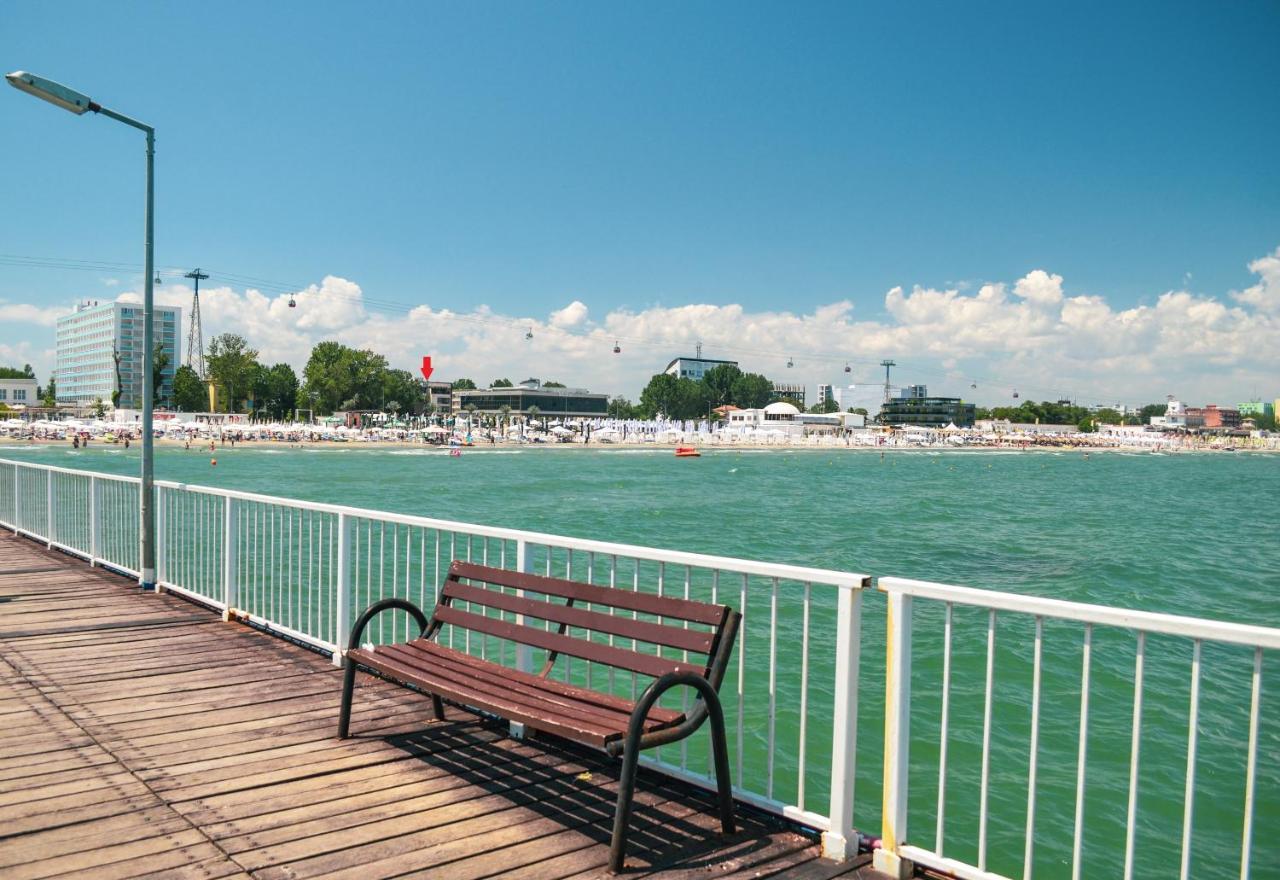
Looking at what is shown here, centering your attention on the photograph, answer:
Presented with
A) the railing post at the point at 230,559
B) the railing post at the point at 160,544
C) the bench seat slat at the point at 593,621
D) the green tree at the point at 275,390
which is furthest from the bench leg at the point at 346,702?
the green tree at the point at 275,390

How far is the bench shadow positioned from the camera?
3672 mm

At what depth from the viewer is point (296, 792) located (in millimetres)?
4156

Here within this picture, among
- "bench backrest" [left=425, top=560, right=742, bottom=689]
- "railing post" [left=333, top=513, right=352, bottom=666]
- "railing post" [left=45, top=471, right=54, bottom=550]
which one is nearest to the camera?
"bench backrest" [left=425, top=560, right=742, bottom=689]

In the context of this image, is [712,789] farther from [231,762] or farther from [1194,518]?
[1194,518]

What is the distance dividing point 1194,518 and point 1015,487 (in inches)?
905

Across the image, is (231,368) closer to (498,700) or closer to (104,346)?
(104,346)

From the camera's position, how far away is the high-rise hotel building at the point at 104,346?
174 metres

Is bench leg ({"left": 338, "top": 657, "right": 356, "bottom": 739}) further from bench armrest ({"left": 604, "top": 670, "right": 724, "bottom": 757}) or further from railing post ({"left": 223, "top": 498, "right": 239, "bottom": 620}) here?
railing post ({"left": 223, "top": 498, "right": 239, "bottom": 620})

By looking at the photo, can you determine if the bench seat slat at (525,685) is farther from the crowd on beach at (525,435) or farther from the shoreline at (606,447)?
the crowd on beach at (525,435)

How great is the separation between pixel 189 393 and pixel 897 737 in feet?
456

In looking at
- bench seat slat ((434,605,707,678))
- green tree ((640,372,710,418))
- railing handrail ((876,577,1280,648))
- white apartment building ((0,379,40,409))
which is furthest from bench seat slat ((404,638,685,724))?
white apartment building ((0,379,40,409))

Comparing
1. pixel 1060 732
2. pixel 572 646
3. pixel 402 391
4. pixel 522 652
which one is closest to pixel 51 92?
pixel 522 652

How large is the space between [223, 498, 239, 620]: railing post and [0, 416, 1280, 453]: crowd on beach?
92.4 metres

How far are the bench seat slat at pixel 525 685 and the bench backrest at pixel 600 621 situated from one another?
0.16m
